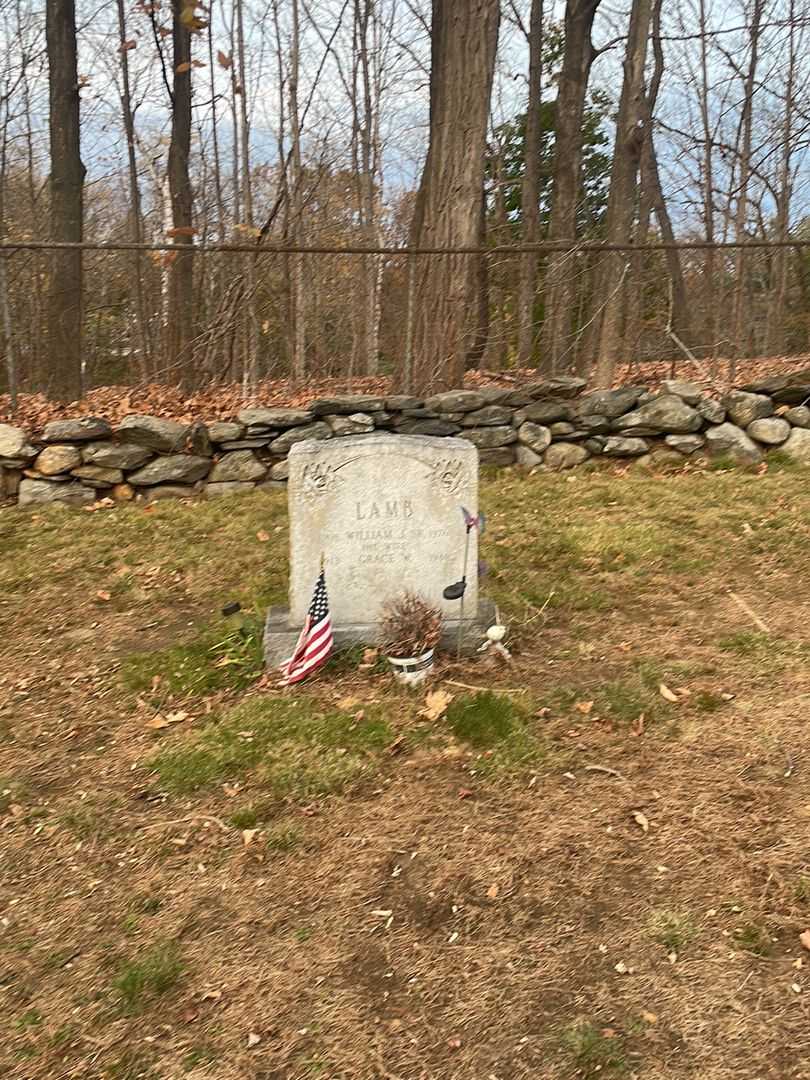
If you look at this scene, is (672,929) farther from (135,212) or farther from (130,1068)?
(135,212)

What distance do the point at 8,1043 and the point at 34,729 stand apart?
6.26 ft

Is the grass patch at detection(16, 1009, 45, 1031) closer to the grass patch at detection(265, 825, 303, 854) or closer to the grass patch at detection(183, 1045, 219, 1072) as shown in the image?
the grass patch at detection(183, 1045, 219, 1072)

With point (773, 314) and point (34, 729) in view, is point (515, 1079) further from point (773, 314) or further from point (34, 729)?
point (773, 314)

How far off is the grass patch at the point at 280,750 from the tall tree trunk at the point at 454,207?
18.8 ft

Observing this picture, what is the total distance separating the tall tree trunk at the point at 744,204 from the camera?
363 inches

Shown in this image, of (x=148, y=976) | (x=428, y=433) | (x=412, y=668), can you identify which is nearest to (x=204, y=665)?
(x=412, y=668)

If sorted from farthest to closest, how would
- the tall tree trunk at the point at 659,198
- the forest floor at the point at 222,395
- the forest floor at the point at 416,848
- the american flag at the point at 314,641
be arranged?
the tall tree trunk at the point at 659,198, the forest floor at the point at 222,395, the american flag at the point at 314,641, the forest floor at the point at 416,848

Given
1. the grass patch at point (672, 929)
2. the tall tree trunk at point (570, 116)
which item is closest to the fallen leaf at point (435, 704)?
the grass patch at point (672, 929)

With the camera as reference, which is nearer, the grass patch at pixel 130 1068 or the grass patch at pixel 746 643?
the grass patch at pixel 130 1068

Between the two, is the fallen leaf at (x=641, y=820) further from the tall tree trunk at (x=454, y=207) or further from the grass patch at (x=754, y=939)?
the tall tree trunk at (x=454, y=207)

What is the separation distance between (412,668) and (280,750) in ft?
2.78

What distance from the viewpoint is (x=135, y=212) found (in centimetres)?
1403

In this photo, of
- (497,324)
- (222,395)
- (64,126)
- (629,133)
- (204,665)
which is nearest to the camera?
(204,665)

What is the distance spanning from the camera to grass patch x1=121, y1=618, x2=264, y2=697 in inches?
166
